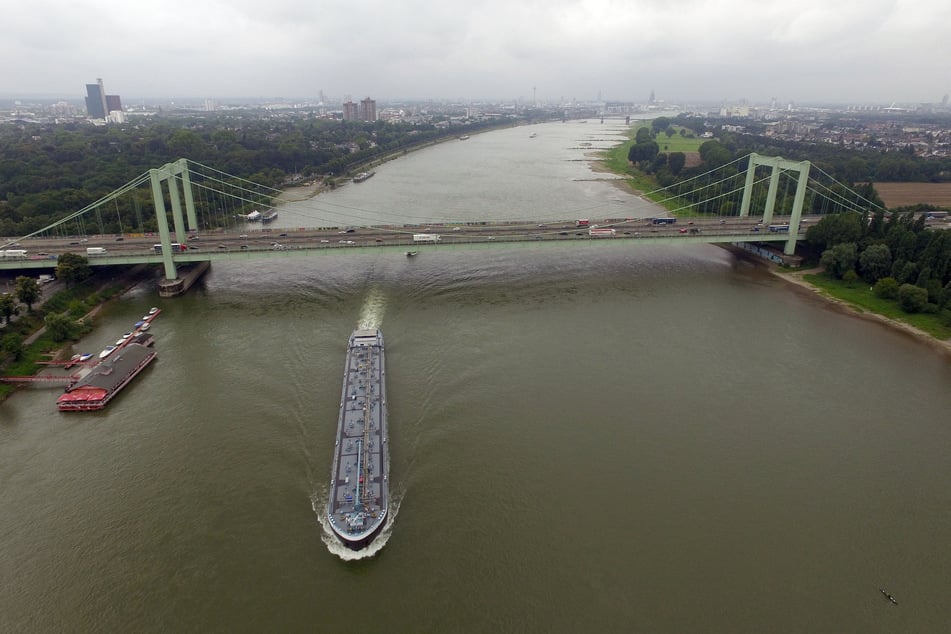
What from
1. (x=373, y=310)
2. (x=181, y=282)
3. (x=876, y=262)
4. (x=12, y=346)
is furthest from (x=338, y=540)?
(x=876, y=262)

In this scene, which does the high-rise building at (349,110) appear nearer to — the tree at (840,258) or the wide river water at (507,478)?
the wide river water at (507,478)

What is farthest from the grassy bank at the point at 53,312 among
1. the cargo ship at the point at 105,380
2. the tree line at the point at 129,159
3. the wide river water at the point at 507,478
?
the tree line at the point at 129,159

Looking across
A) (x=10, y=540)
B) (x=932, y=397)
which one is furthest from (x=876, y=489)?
(x=10, y=540)

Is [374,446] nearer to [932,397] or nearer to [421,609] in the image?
[421,609]

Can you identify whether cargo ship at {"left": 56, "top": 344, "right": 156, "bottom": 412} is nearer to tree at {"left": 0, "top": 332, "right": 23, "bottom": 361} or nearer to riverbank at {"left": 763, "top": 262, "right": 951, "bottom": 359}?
tree at {"left": 0, "top": 332, "right": 23, "bottom": 361}

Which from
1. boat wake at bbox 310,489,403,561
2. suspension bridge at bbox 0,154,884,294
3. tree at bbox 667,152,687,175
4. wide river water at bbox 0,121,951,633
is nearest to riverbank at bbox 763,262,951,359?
wide river water at bbox 0,121,951,633

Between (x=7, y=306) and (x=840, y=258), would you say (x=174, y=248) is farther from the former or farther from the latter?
(x=840, y=258)
